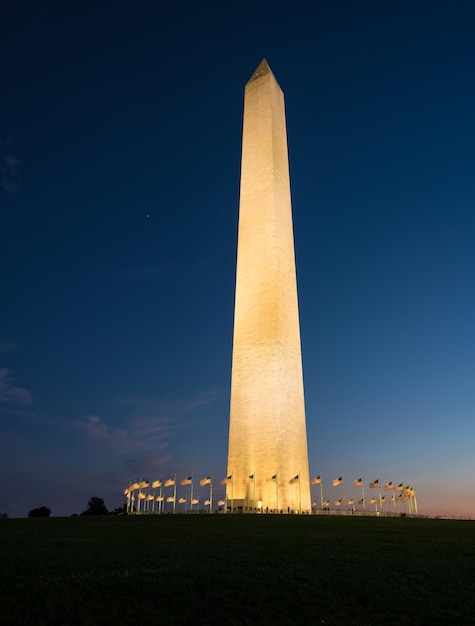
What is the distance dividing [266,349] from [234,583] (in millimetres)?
34821

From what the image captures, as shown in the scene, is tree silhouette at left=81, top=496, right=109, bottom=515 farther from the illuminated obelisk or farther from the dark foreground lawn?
the dark foreground lawn

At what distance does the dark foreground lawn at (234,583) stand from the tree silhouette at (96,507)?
31617mm

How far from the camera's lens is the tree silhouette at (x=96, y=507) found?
4544cm

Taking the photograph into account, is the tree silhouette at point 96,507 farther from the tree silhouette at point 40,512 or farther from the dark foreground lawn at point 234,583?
the dark foreground lawn at point 234,583

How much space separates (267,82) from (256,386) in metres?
30.4

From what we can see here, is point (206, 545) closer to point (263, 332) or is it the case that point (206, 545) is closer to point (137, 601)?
point (137, 601)

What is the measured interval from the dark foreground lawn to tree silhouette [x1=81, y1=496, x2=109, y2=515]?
1245 inches

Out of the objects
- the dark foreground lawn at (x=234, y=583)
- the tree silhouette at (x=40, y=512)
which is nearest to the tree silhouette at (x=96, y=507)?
the tree silhouette at (x=40, y=512)

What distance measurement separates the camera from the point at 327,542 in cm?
1670

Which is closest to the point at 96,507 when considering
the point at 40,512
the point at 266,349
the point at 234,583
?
the point at 40,512

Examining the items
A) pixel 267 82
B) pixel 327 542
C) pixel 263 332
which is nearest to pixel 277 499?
pixel 263 332

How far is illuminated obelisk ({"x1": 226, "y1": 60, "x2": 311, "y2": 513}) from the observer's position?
137 feet

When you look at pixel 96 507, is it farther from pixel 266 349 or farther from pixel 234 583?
pixel 234 583

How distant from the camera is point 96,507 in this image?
151ft
